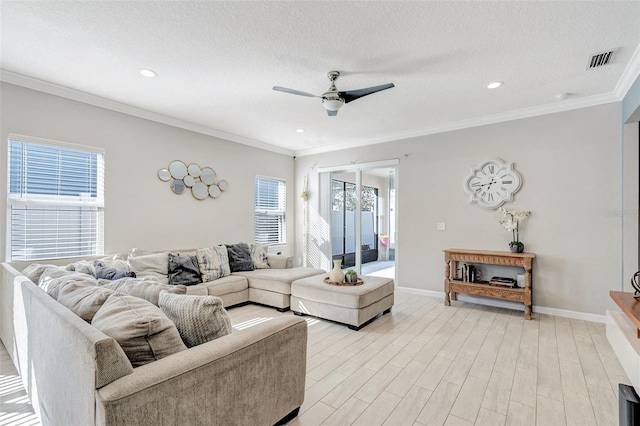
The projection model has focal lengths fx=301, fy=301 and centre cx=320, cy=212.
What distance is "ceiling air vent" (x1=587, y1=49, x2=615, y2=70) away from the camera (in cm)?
273

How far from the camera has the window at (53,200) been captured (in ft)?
10.6

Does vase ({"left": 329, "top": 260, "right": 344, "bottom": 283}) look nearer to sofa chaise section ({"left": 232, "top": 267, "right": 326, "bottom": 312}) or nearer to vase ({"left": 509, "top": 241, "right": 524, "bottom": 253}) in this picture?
sofa chaise section ({"left": 232, "top": 267, "right": 326, "bottom": 312})

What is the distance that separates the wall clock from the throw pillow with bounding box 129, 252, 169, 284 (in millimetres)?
→ 4405

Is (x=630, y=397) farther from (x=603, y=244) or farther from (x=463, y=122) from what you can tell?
(x=463, y=122)

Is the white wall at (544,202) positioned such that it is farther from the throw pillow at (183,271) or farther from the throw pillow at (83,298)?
the throw pillow at (83,298)

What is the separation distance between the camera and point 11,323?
2471 millimetres

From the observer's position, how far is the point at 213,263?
4.29m

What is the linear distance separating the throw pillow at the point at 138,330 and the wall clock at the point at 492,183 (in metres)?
4.42

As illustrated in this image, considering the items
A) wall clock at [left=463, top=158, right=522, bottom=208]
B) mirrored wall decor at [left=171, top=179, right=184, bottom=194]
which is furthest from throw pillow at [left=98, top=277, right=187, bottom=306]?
wall clock at [left=463, top=158, right=522, bottom=208]

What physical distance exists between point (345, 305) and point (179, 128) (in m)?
3.63

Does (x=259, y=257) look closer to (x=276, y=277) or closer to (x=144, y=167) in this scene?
(x=276, y=277)

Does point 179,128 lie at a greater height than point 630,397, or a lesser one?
greater

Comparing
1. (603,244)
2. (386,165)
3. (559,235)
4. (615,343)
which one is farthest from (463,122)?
(615,343)

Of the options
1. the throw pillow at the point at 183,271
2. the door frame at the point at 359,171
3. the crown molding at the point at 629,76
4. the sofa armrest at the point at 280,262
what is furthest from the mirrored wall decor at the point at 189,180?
the crown molding at the point at 629,76
